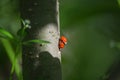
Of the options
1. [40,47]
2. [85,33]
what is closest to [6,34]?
[40,47]

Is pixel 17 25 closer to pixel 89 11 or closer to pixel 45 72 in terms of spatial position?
pixel 89 11

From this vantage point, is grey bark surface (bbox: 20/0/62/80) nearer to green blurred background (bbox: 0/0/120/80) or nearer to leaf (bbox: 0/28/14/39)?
leaf (bbox: 0/28/14/39)

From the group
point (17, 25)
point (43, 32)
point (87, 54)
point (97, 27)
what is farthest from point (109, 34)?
point (43, 32)

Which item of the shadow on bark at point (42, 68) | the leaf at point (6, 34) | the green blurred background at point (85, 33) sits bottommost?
the green blurred background at point (85, 33)

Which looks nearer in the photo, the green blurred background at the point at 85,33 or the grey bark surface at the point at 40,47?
the grey bark surface at the point at 40,47

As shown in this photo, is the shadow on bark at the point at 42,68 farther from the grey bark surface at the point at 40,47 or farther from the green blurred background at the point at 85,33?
the green blurred background at the point at 85,33

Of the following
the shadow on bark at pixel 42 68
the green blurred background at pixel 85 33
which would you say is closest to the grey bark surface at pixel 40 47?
the shadow on bark at pixel 42 68

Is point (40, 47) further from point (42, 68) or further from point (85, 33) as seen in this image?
point (85, 33)

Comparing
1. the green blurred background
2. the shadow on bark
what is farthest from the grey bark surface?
the green blurred background
